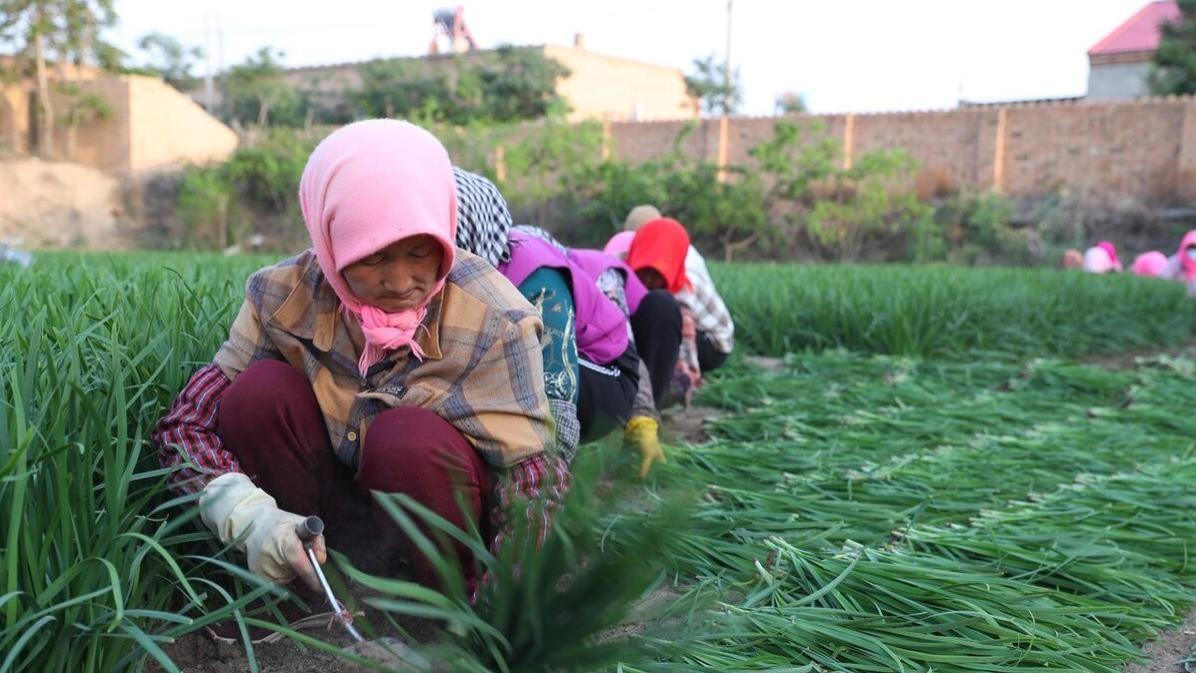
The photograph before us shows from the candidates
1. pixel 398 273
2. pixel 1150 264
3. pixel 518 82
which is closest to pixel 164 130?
pixel 518 82

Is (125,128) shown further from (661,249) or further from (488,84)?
(661,249)

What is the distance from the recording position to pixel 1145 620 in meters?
1.63

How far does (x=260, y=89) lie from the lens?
27.7 m

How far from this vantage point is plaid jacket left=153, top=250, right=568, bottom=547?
4.76 feet

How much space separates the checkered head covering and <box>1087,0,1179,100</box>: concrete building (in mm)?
27799

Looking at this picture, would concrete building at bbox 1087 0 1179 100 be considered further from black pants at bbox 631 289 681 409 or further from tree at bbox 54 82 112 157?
black pants at bbox 631 289 681 409

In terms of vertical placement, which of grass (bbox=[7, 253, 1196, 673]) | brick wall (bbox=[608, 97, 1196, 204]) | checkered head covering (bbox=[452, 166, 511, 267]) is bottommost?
grass (bbox=[7, 253, 1196, 673])

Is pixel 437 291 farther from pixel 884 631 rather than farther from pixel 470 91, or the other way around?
pixel 470 91

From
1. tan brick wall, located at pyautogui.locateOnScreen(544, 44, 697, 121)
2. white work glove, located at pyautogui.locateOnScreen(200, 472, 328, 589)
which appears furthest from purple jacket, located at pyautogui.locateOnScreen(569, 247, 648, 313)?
tan brick wall, located at pyautogui.locateOnScreen(544, 44, 697, 121)

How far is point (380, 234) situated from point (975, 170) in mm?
17972

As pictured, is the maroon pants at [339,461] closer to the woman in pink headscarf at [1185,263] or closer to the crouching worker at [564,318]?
the crouching worker at [564,318]

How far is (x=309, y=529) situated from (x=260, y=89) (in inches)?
1144

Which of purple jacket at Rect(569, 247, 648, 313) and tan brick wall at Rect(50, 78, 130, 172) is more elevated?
tan brick wall at Rect(50, 78, 130, 172)

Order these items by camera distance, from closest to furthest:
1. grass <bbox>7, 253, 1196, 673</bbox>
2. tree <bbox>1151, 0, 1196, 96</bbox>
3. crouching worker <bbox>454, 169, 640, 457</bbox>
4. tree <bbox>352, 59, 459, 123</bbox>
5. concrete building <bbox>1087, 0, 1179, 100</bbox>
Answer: grass <bbox>7, 253, 1196, 673</bbox> → crouching worker <bbox>454, 169, 640, 457</bbox> → tree <bbox>1151, 0, 1196, 96</bbox> → concrete building <bbox>1087, 0, 1179, 100</bbox> → tree <bbox>352, 59, 459, 123</bbox>
